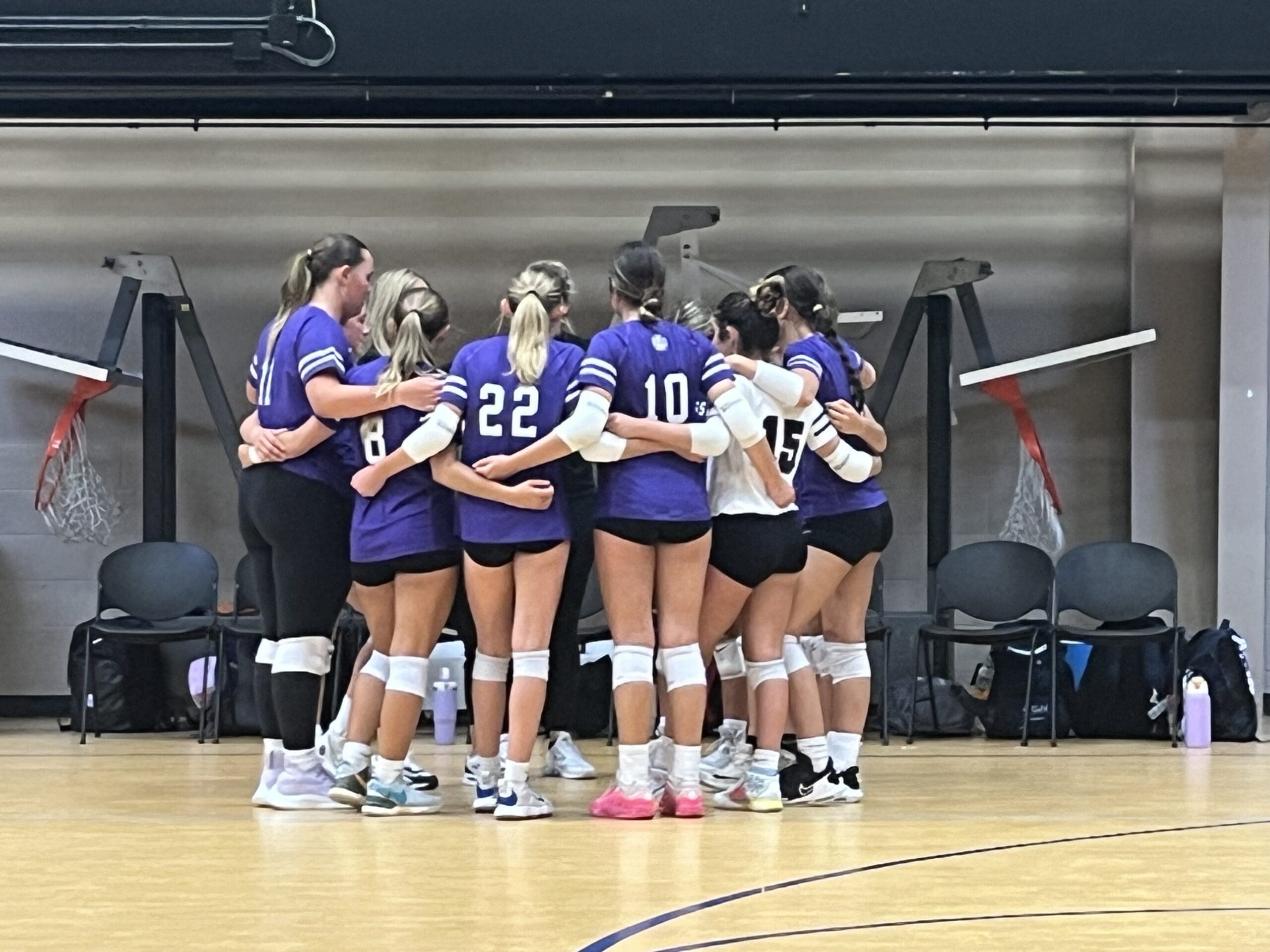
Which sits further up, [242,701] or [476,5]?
[476,5]

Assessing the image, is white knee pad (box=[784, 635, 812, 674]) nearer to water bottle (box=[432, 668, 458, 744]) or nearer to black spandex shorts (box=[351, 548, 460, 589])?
black spandex shorts (box=[351, 548, 460, 589])

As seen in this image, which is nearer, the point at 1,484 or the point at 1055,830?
the point at 1055,830

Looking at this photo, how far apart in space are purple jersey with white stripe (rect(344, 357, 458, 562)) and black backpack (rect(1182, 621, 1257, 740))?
3901 millimetres

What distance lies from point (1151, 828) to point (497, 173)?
533 cm

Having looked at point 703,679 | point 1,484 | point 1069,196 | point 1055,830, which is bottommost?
point 1055,830

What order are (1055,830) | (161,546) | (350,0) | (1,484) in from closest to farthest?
(1055,830), (350,0), (161,546), (1,484)

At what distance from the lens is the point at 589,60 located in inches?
293

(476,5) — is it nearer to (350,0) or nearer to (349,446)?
(350,0)

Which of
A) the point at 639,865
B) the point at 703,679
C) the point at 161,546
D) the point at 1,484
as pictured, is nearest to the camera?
the point at 639,865

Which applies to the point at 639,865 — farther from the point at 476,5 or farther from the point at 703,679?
the point at 476,5

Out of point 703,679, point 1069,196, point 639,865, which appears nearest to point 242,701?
point 703,679

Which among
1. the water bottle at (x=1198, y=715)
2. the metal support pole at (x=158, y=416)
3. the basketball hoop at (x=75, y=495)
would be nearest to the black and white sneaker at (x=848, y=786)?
the water bottle at (x=1198, y=715)

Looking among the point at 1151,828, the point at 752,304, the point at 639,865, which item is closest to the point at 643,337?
the point at 752,304

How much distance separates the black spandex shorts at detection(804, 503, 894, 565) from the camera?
5.60 metres
